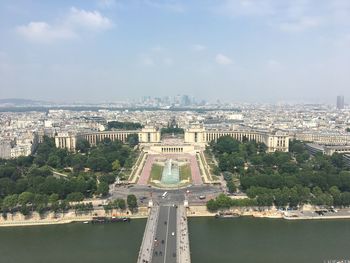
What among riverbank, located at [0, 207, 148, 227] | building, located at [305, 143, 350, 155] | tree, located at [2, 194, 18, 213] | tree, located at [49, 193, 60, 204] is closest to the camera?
riverbank, located at [0, 207, 148, 227]

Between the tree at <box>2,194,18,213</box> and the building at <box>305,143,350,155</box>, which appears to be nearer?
the tree at <box>2,194,18,213</box>

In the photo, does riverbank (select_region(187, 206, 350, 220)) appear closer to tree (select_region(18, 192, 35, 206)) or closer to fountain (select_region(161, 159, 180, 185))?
fountain (select_region(161, 159, 180, 185))

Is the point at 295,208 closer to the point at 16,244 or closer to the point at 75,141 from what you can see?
the point at 16,244

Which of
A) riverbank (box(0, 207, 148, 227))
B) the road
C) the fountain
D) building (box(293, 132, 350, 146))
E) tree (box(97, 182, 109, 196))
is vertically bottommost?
riverbank (box(0, 207, 148, 227))

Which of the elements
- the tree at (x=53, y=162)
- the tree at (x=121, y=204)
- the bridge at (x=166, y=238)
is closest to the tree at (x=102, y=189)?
the tree at (x=121, y=204)

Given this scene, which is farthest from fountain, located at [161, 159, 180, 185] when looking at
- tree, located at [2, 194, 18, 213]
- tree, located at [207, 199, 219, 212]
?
tree, located at [2, 194, 18, 213]

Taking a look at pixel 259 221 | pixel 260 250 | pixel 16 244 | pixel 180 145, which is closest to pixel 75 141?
pixel 180 145

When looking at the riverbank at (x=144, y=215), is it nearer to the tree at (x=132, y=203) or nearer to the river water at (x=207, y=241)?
the tree at (x=132, y=203)
